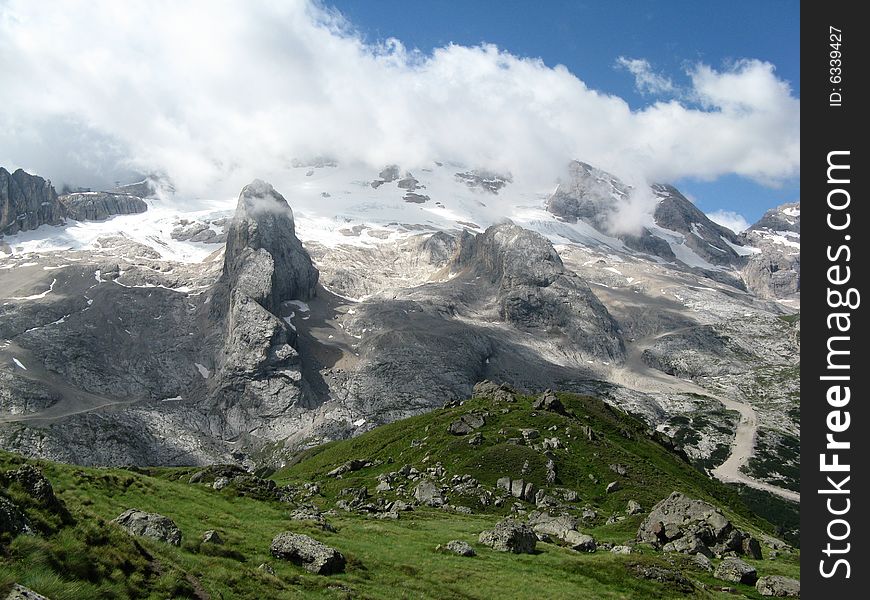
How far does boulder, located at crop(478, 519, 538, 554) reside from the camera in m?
42.5

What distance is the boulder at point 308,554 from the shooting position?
28.9m

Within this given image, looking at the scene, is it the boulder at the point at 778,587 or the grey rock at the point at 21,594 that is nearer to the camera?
the grey rock at the point at 21,594

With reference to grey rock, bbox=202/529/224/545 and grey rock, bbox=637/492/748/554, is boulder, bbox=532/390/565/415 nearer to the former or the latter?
grey rock, bbox=637/492/748/554

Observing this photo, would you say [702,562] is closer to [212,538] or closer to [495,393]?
[212,538]

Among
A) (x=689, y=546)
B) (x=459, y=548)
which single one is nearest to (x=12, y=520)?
(x=459, y=548)

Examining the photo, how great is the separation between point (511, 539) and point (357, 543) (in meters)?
12.4

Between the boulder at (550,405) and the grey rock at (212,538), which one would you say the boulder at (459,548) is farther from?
the boulder at (550,405)

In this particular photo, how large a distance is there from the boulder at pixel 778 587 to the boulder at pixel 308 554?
2940 cm

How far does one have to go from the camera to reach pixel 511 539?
42.9 metres

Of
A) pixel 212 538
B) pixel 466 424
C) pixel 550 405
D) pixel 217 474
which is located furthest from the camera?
pixel 550 405

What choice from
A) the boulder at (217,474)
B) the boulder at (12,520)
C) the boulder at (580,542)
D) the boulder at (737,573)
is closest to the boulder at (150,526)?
the boulder at (12,520)

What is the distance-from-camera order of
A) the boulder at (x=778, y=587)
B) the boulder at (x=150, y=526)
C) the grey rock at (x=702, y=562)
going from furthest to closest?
the grey rock at (x=702, y=562) → the boulder at (x=778, y=587) → the boulder at (x=150, y=526)
